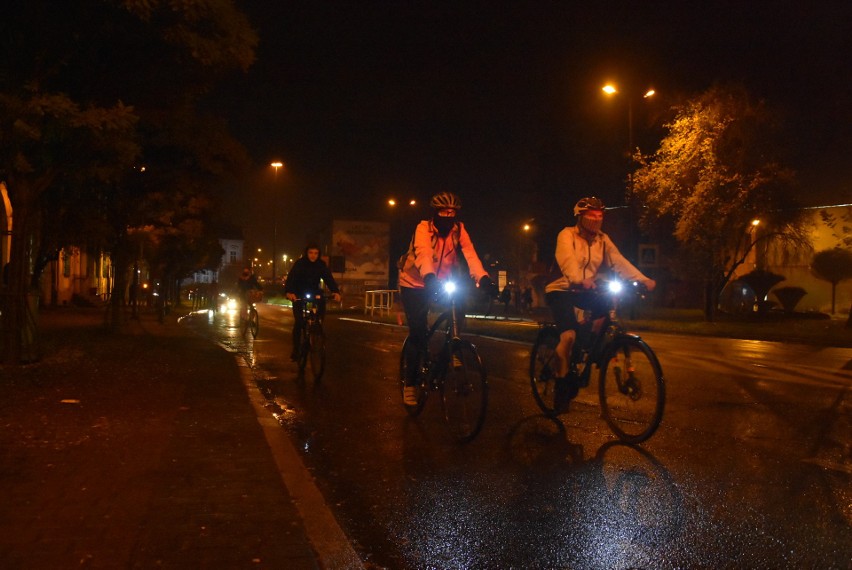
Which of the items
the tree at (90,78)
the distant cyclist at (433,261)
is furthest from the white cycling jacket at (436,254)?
the tree at (90,78)

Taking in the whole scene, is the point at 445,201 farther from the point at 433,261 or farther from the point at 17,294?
the point at 17,294

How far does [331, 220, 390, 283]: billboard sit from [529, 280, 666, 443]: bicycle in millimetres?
56744

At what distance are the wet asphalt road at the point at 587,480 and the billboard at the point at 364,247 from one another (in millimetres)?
54251

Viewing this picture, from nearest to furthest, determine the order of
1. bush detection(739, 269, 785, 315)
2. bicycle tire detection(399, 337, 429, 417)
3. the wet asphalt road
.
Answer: the wet asphalt road → bicycle tire detection(399, 337, 429, 417) → bush detection(739, 269, 785, 315)

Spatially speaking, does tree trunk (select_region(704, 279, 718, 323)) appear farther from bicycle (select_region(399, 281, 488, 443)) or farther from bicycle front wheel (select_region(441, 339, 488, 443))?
bicycle front wheel (select_region(441, 339, 488, 443))

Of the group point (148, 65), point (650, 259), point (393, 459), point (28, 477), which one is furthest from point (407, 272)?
point (650, 259)

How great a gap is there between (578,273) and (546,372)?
0.99 meters

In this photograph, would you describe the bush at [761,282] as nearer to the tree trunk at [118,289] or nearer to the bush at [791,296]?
the bush at [791,296]

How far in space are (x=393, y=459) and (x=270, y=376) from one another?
216 inches

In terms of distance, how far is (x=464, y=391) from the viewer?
6594 millimetres

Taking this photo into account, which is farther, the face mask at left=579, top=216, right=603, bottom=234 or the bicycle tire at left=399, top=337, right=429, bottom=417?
the bicycle tire at left=399, top=337, right=429, bottom=417

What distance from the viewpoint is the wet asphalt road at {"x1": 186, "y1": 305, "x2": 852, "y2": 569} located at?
13.4ft

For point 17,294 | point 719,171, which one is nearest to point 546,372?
point 17,294

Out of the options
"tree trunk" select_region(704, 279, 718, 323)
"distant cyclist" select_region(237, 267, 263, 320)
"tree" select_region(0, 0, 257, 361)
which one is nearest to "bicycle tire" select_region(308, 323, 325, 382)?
"tree" select_region(0, 0, 257, 361)
